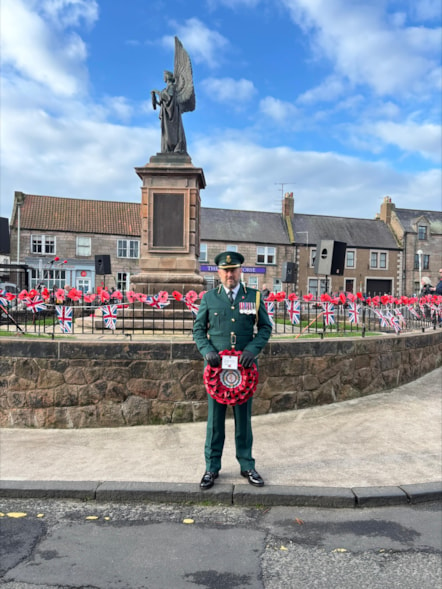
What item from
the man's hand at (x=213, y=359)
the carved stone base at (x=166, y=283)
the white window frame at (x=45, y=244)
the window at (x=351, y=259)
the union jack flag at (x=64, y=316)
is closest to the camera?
the man's hand at (x=213, y=359)

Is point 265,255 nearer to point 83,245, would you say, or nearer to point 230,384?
point 83,245

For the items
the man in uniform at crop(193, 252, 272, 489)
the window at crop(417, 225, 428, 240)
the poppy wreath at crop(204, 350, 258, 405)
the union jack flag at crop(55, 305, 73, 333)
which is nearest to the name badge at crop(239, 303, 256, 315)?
the man in uniform at crop(193, 252, 272, 489)

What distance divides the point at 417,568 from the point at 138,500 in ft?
7.77

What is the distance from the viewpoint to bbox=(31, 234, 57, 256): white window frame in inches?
1575

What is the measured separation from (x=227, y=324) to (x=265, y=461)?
1.68m

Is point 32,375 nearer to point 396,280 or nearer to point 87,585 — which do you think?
point 87,585

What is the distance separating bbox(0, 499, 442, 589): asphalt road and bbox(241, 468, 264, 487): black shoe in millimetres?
272

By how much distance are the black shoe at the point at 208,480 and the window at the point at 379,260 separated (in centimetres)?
4714

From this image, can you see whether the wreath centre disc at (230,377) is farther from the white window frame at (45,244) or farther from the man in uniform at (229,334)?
the white window frame at (45,244)

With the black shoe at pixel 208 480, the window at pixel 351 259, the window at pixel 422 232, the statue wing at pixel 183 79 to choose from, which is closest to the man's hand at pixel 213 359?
the black shoe at pixel 208 480

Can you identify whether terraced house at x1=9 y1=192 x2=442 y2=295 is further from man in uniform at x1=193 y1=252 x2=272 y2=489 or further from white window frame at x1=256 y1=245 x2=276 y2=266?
man in uniform at x1=193 y1=252 x2=272 y2=489

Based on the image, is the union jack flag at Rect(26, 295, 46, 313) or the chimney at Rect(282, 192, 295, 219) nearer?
the union jack flag at Rect(26, 295, 46, 313)

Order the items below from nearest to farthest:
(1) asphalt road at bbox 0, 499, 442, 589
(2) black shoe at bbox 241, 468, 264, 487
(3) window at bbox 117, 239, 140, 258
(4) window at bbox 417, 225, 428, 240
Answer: (1) asphalt road at bbox 0, 499, 442, 589 → (2) black shoe at bbox 241, 468, 264, 487 → (3) window at bbox 117, 239, 140, 258 → (4) window at bbox 417, 225, 428, 240

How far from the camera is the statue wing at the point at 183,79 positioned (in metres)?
12.3
